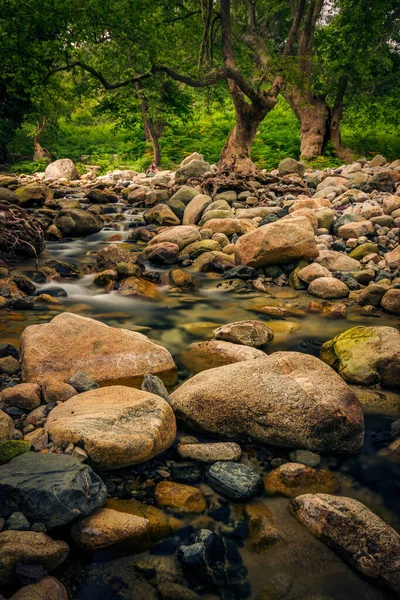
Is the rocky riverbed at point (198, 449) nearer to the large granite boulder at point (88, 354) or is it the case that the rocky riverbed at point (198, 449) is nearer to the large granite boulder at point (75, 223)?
the large granite boulder at point (88, 354)

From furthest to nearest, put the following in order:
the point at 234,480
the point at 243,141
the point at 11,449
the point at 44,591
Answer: the point at 243,141 < the point at 234,480 < the point at 11,449 < the point at 44,591

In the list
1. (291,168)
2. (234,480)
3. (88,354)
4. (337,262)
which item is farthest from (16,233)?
(291,168)

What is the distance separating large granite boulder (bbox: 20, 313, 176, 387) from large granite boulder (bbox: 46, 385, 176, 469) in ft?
2.15

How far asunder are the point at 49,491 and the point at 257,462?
1.58 m

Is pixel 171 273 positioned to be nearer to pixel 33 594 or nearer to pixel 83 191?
pixel 33 594

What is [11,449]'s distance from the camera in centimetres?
290

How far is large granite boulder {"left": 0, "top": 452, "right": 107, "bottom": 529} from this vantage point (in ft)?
7.91

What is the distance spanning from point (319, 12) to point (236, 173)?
904 centimetres

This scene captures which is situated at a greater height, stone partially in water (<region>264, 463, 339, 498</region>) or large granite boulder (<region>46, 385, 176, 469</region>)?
large granite boulder (<region>46, 385, 176, 469</region>)

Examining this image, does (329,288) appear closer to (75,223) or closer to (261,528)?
(261,528)

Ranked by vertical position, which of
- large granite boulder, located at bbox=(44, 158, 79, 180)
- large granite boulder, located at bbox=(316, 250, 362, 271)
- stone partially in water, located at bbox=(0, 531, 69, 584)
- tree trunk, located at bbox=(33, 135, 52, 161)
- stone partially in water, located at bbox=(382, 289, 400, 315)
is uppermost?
tree trunk, located at bbox=(33, 135, 52, 161)

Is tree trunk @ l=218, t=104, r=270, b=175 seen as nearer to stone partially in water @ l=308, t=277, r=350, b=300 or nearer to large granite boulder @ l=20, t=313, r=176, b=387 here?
stone partially in water @ l=308, t=277, r=350, b=300

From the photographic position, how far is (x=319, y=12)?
18141 millimetres

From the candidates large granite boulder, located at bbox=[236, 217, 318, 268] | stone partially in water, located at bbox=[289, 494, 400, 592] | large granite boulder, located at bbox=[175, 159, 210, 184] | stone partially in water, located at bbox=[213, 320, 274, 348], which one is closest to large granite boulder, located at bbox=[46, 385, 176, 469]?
stone partially in water, located at bbox=[289, 494, 400, 592]
